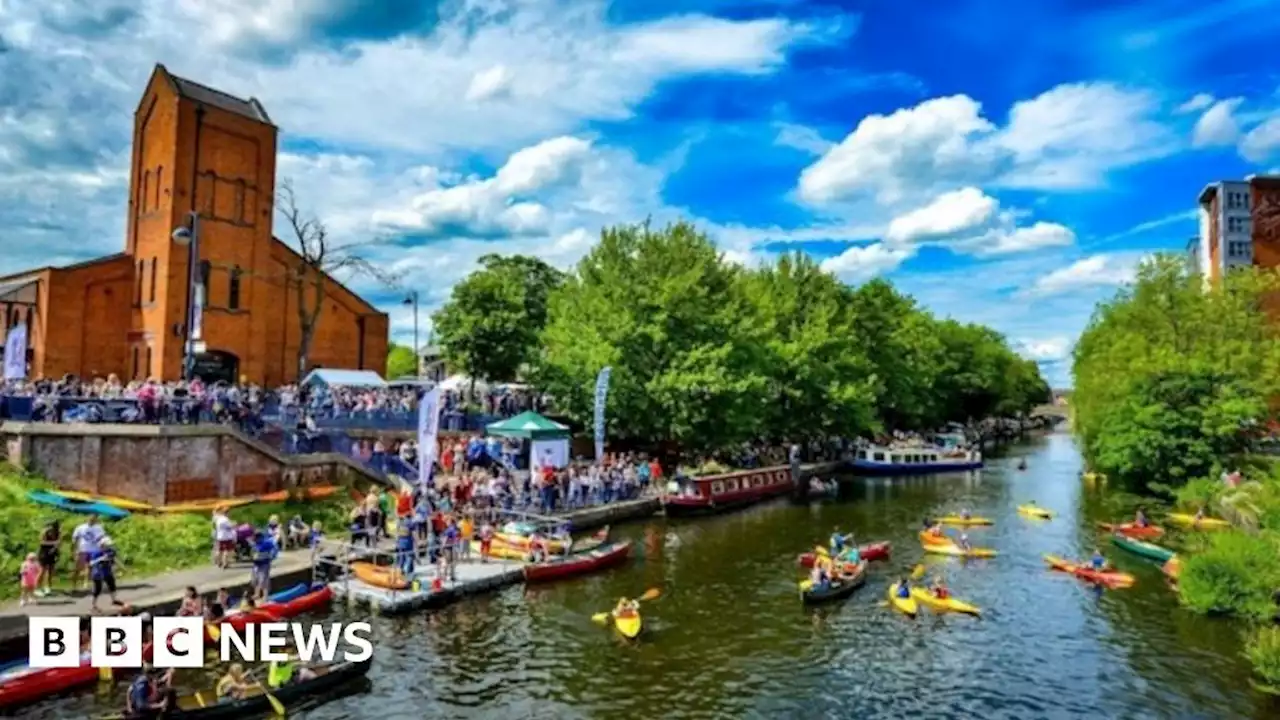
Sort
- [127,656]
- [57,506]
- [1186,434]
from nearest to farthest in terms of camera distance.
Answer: [127,656], [57,506], [1186,434]

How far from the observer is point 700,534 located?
39438 mm

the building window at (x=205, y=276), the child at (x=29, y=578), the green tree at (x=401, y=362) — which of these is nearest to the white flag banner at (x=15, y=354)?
the child at (x=29, y=578)

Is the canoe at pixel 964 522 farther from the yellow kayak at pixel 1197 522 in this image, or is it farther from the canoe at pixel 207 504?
the canoe at pixel 207 504

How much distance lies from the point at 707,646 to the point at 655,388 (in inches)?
1056

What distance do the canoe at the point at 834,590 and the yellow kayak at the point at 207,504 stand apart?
18.7m

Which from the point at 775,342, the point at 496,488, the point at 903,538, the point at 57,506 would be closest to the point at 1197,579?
the point at 903,538

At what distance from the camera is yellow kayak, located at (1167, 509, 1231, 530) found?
39.0 m

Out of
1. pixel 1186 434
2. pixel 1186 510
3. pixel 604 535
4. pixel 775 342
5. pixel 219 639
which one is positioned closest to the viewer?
pixel 219 639

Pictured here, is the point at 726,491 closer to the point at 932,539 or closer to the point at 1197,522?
the point at 932,539

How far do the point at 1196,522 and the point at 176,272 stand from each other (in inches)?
1990

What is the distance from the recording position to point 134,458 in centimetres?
2873

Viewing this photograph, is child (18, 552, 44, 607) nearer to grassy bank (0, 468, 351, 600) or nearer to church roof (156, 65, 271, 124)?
grassy bank (0, 468, 351, 600)

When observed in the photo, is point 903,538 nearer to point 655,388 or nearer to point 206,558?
point 655,388

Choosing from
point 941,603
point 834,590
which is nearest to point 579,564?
point 834,590
